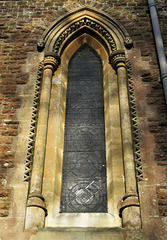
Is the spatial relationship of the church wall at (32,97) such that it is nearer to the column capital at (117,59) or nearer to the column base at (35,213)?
the column base at (35,213)

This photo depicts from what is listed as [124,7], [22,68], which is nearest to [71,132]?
[22,68]

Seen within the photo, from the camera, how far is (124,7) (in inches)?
334

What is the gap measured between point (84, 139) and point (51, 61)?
1.88 metres

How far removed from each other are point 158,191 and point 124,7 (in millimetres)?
4879

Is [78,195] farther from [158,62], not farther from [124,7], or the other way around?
[124,7]

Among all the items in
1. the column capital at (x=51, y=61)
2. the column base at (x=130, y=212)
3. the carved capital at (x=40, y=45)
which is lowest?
the column base at (x=130, y=212)

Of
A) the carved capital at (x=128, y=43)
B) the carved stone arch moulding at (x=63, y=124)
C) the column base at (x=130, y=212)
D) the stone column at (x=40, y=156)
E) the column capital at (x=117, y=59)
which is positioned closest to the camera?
the column base at (x=130, y=212)

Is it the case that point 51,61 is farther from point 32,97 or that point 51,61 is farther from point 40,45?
point 32,97

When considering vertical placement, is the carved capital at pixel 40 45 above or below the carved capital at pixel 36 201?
above

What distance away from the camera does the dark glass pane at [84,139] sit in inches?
237

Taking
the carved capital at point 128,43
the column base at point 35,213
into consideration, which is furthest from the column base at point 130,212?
the carved capital at point 128,43

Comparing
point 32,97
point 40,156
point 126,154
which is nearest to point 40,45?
point 32,97

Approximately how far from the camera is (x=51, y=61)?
737cm

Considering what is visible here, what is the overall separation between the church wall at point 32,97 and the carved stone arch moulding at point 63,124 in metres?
0.15
